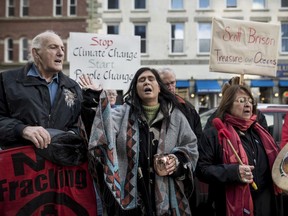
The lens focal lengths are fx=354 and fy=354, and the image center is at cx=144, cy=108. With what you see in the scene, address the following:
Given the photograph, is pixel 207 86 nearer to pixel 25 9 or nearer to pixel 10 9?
pixel 25 9

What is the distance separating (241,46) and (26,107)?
324 cm

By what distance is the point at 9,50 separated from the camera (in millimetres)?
23359

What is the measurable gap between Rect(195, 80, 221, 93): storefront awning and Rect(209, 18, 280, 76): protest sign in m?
15.9

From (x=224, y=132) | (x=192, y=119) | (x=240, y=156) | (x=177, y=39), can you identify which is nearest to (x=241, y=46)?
(x=192, y=119)

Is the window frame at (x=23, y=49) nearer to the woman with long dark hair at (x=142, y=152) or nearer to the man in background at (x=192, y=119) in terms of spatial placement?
the man in background at (x=192, y=119)

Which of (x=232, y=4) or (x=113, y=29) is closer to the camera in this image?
(x=232, y=4)

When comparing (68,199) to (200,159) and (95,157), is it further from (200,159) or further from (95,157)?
(200,159)

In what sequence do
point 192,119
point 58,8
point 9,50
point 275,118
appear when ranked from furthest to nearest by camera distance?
1. point 9,50
2. point 58,8
3. point 275,118
4. point 192,119

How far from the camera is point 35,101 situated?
Result: 96.2 inches

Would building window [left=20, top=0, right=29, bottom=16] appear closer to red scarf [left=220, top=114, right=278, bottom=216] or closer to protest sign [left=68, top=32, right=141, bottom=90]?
protest sign [left=68, top=32, right=141, bottom=90]

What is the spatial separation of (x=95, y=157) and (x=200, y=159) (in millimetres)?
977

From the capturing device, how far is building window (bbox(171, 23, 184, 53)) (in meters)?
21.7

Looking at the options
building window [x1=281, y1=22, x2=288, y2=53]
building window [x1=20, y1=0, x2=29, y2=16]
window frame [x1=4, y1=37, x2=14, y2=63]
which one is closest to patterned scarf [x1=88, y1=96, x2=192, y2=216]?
building window [x1=281, y1=22, x2=288, y2=53]

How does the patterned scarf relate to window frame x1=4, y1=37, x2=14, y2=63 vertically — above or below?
below
